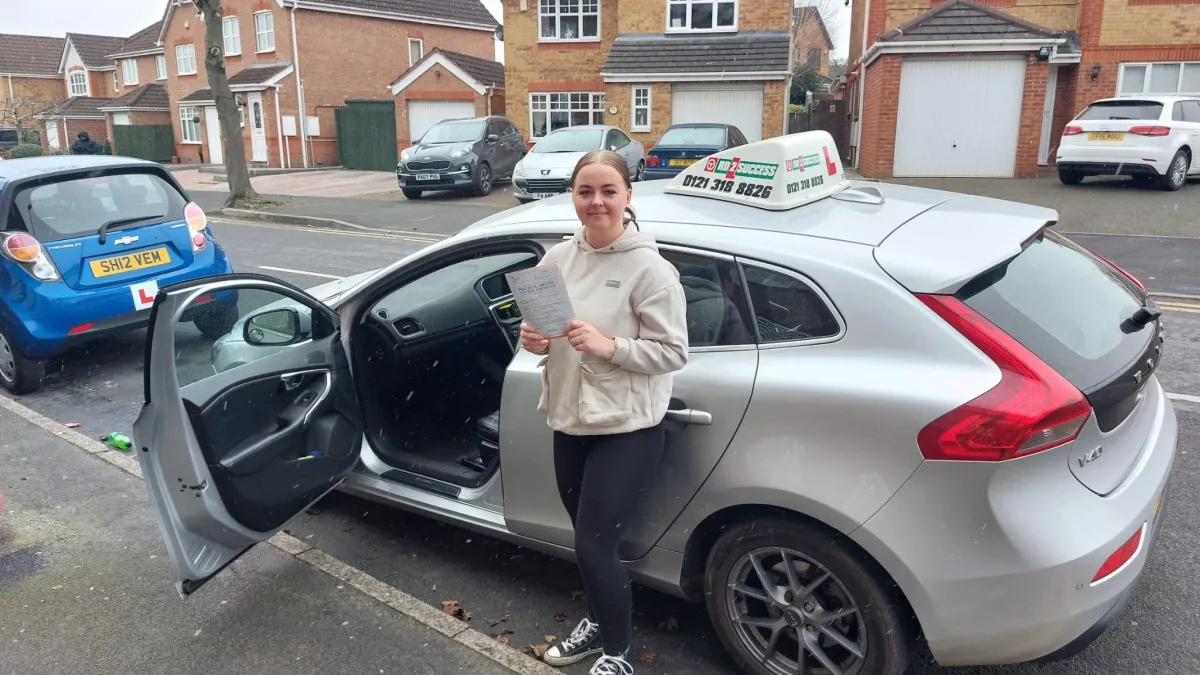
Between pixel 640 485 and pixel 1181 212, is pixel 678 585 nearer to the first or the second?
pixel 640 485

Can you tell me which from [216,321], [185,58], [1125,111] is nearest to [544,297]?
[216,321]

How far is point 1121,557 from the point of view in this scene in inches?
89.8

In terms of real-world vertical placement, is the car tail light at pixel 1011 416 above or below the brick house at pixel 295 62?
below

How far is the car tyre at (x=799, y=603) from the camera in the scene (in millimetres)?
2338

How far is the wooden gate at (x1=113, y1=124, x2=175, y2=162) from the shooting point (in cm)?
3516

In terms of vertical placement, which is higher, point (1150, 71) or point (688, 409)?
point (1150, 71)

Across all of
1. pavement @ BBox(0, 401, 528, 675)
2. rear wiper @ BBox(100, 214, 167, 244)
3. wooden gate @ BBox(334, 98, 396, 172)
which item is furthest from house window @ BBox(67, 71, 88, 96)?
pavement @ BBox(0, 401, 528, 675)

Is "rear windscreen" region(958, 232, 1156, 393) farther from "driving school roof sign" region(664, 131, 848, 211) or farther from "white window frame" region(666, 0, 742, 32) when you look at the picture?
"white window frame" region(666, 0, 742, 32)

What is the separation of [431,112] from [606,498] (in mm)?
26635

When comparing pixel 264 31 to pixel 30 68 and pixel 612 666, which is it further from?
pixel 612 666

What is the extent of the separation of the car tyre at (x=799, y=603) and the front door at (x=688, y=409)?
9.0 inches

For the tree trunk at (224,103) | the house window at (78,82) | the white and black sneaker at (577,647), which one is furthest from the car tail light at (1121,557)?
the house window at (78,82)

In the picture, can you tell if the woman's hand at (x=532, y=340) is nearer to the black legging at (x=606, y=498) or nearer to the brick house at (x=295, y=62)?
the black legging at (x=606, y=498)

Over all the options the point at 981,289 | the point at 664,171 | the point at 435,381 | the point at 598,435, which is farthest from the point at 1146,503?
the point at 664,171
